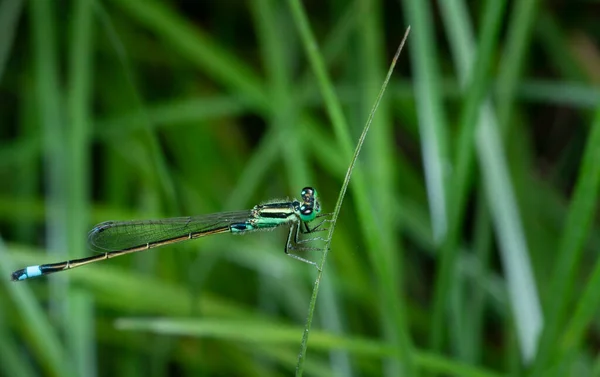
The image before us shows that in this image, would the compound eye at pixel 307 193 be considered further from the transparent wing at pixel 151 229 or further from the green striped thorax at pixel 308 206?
the transparent wing at pixel 151 229

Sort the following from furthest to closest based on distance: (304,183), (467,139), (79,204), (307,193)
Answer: (79,204), (304,183), (307,193), (467,139)

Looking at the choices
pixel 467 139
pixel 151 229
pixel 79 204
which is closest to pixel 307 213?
pixel 467 139

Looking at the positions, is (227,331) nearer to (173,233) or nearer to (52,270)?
(173,233)

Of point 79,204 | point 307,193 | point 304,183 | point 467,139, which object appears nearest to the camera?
point 467,139

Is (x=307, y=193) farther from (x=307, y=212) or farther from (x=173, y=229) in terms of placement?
(x=173, y=229)

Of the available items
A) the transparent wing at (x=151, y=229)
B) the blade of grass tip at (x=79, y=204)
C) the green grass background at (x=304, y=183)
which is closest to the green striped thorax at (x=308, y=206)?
the green grass background at (x=304, y=183)

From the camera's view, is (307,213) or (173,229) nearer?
(307,213)

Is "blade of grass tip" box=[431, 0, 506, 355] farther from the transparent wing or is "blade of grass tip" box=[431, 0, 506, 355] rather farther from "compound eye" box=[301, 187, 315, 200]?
the transparent wing
